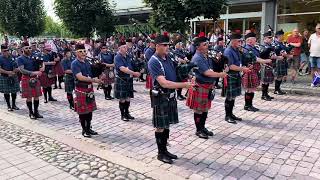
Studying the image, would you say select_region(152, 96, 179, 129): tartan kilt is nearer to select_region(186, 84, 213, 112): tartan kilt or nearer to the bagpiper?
select_region(186, 84, 213, 112): tartan kilt

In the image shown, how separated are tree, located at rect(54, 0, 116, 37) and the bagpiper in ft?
29.5

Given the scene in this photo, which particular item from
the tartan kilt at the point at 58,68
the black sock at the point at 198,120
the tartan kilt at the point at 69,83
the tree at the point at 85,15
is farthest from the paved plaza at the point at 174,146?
the tree at the point at 85,15

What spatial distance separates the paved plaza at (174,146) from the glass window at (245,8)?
25.7ft

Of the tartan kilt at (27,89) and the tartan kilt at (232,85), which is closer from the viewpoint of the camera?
the tartan kilt at (232,85)

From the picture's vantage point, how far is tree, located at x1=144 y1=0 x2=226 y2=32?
37.5ft

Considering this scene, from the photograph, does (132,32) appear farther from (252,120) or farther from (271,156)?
(271,156)

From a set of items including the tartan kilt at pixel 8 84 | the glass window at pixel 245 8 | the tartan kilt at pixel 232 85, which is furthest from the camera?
the glass window at pixel 245 8

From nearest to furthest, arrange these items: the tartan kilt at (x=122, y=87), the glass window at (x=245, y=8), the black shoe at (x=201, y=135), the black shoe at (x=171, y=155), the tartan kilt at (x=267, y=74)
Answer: the black shoe at (x=171, y=155)
the black shoe at (x=201, y=135)
the tartan kilt at (x=122, y=87)
the tartan kilt at (x=267, y=74)
the glass window at (x=245, y=8)

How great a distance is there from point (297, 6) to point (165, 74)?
11.5 meters

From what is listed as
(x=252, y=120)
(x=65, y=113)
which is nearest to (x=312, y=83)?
(x=252, y=120)

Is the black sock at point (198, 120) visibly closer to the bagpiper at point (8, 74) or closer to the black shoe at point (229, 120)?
the black shoe at point (229, 120)

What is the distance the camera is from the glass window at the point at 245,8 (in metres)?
15.1

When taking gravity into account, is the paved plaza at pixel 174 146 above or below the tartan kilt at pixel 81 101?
below

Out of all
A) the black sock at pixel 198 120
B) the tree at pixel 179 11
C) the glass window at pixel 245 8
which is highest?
the glass window at pixel 245 8
